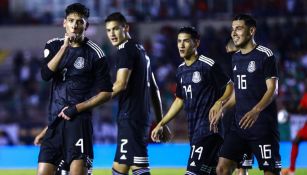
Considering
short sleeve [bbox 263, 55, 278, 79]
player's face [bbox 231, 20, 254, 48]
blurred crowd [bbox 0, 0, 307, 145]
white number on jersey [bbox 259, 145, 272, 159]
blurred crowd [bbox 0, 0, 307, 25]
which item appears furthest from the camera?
blurred crowd [bbox 0, 0, 307, 25]

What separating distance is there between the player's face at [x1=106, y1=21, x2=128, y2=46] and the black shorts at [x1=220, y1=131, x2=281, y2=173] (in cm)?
158

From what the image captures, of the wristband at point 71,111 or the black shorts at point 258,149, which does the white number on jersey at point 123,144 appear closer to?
the black shorts at point 258,149

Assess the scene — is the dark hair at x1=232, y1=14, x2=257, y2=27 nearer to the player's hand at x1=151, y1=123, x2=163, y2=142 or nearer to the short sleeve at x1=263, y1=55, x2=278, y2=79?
the short sleeve at x1=263, y1=55, x2=278, y2=79

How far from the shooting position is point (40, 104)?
74.2ft

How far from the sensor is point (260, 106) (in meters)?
7.96

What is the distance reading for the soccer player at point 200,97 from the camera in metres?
8.41

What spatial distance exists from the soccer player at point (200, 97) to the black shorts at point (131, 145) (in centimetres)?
23

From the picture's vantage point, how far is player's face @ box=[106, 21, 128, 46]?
890 centimetres

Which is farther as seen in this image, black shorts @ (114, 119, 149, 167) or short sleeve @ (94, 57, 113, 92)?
black shorts @ (114, 119, 149, 167)

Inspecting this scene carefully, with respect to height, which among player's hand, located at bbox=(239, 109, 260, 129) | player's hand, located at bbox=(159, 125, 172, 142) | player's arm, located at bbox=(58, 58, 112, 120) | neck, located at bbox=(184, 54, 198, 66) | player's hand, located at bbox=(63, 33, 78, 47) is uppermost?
player's hand, located at bbox=(63, 33, 78, 47)

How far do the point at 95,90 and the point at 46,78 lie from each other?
60 centimetres

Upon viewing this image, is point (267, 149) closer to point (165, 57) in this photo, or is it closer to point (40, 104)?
point (40, 104)

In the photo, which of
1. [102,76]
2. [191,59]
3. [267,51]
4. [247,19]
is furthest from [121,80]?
Answer: [267,51]

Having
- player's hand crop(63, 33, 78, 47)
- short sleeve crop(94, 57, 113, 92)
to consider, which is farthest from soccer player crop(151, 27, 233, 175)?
player's hand crop(63, 33, 78, 47)
